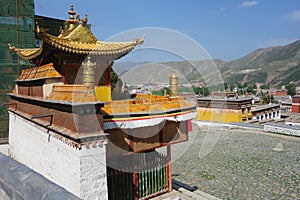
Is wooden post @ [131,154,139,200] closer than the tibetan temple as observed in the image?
No

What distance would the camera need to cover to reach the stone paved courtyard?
12.9 meters

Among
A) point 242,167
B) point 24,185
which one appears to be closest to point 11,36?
point 242,167

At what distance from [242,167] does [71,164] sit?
13350mm

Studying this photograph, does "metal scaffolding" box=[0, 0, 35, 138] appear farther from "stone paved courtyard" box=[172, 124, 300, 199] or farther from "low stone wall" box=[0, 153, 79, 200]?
"low stone wall" box=[0, 153, 79, 200]

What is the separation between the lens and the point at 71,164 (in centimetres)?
670

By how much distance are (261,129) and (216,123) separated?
6.64 m

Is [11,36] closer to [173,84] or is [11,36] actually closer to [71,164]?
[173,84]

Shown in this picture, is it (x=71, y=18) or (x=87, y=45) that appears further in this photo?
(x=71, y=18)

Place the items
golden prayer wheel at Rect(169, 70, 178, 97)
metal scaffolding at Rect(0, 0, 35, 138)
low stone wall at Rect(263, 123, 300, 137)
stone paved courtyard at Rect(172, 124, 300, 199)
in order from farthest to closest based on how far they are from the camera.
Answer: low stone wall at Rect(263, 123, 300, 137) → metal scaffolding at Rect(0, 0, 35, 138) → stone paved courtyard at Rect(172, 124, 300, 199) → golden prayer wheel at Rect(169, 70, 178, 97)

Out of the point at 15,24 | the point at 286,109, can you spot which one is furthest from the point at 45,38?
the point at 286,109

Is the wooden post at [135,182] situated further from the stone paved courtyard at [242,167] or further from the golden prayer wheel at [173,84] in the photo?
the stone paved courtyard at [242,167]

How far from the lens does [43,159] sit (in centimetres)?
857

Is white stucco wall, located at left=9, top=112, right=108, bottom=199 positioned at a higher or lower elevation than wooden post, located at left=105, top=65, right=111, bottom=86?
lower

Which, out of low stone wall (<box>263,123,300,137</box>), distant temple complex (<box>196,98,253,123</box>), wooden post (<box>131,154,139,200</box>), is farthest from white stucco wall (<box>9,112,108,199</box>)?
distant temple complex (<box>196,98,253,123</box>)
